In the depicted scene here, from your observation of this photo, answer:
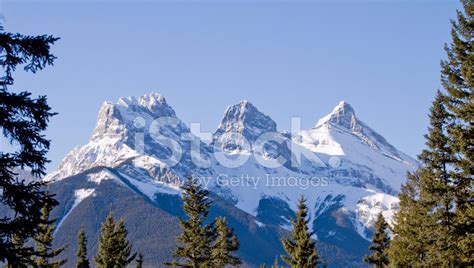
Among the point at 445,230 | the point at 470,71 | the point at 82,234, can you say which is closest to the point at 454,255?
the point at 445,230

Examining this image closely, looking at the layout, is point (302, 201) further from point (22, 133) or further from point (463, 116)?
point (22, 133)

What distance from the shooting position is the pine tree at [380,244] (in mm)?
71688

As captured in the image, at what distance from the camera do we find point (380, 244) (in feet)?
240

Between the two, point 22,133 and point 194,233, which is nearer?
point 22,133

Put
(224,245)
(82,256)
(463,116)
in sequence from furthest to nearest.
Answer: (82,256) < (224,245) < (463,116)

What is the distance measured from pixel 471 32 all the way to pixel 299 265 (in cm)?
2683

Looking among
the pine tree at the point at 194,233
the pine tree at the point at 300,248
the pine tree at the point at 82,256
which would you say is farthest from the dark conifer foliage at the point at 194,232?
the pine tree at the point at 82,256

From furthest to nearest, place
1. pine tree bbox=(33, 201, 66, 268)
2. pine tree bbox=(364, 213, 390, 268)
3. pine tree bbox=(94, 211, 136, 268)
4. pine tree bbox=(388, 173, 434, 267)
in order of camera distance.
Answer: pine tree bbox=(364, 213, 390, 268), pine tree bbox=(94, 211, 136, 268), pine tree bbox=(388, 173, 434, 267), pine tree bbox=(33, 201, 66, 268)

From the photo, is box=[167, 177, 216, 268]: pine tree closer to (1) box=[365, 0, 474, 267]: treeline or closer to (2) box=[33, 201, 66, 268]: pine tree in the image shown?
Result: (2) box=[33, 201, 66, 268]: pine tree

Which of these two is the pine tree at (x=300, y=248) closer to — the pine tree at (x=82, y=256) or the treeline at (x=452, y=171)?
the treeline at (x=452, y=171)

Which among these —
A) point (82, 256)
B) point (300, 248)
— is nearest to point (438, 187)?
point (300, 248)

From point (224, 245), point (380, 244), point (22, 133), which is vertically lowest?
point (22, 133)

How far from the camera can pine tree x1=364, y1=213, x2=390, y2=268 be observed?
235 feet

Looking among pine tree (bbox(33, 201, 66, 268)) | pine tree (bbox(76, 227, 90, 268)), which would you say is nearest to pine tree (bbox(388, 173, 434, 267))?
pine tree (bbox(33, 201, 66, 268))
